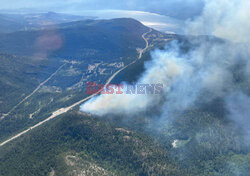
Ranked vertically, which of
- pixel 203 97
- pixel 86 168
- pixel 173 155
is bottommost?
pixel 173 155

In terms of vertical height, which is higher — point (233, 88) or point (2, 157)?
point (233, 88)

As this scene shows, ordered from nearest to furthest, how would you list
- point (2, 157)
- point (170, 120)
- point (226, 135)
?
point (2, 157), point (226, 135), point (170, 120)

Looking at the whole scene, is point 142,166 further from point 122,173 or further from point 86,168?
point 86,168

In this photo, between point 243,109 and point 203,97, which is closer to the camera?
point 243,109

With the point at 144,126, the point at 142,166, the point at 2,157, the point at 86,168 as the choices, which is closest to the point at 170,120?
the point at 144,126

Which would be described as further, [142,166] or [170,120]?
[170,120]

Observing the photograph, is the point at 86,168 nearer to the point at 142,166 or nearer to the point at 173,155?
the point at 142,166

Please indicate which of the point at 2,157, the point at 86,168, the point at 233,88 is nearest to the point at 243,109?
the point at 233,88

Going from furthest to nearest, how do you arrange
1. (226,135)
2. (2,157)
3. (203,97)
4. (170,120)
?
(203,97) → (170,120) → (226,135) → (2,157)

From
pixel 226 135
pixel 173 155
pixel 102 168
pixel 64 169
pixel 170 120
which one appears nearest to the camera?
pixel 64 169
